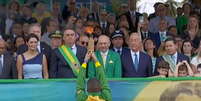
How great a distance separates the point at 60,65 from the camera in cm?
715

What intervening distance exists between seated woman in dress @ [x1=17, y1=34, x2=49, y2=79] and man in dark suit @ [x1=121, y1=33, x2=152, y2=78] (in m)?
1.31

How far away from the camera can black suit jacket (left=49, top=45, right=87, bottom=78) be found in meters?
7.07

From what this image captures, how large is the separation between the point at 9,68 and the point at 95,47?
2067 mm

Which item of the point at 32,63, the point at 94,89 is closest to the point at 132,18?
the point at 32,63

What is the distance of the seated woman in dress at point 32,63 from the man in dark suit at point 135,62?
131 cm

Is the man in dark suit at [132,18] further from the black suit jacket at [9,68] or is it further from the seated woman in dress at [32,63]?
the black suit jacket at [9,68]

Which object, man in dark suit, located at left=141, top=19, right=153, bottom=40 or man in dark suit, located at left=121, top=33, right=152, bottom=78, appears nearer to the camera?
man in dark suit, located at left=121, top=33, right=152, bottom=78

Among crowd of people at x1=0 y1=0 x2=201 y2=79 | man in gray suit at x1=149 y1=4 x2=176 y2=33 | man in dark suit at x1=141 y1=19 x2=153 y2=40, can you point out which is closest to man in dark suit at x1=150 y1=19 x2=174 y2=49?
crowd of people at x1=0 y1=0 x2=201 y2=79

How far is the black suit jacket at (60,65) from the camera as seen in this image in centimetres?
707

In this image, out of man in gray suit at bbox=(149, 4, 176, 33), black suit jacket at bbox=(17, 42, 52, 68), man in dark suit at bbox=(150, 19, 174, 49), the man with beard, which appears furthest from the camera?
man in gray suit at bbox=(149, 4, 176, 33)

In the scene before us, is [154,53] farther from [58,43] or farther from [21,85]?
[21,85]

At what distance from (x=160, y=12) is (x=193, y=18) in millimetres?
1223

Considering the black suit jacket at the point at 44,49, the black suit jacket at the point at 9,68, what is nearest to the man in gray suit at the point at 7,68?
the black suit jacket at the point at 9,68

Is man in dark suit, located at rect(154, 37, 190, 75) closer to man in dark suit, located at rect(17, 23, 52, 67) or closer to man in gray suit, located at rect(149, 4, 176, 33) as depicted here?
man in dark suit, located at rect(17, 23, 52, 67)
